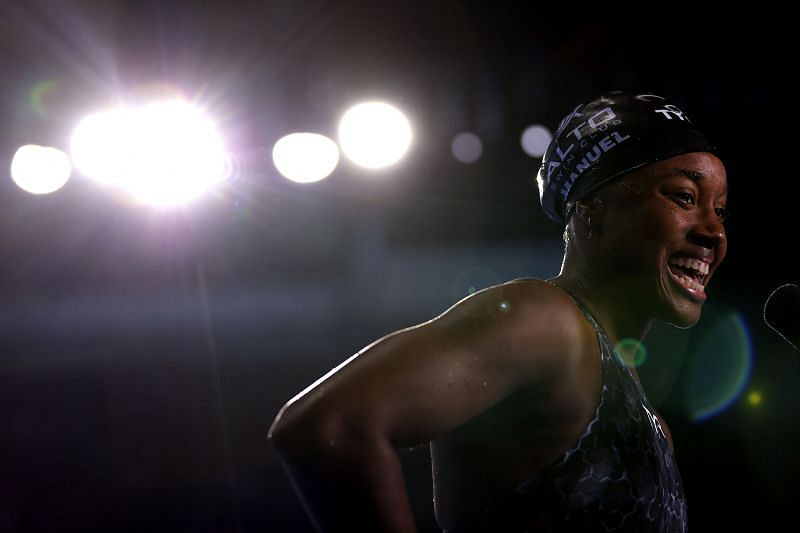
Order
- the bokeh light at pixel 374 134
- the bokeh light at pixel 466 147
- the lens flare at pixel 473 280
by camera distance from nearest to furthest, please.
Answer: the bokeh light at pixel 374 134 → the bokeh light at pixel 466 147 → the lens flare at pixel 473 280

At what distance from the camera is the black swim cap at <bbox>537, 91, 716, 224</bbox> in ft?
5.51


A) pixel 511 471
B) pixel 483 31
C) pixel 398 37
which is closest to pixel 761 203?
pixel 483 31

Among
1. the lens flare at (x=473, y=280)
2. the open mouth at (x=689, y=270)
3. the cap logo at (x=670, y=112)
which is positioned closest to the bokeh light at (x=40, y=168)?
the lens flare at (x=473, y=280)

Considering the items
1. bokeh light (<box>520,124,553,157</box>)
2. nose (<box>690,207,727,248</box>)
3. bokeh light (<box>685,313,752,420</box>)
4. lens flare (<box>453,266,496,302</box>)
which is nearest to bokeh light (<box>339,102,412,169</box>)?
bokeh light (<box>520,124,553,157</box>)

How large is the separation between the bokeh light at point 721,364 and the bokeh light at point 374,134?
247 cm

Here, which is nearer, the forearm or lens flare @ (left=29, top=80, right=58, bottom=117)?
the forearm

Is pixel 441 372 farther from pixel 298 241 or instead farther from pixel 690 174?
pixel 298 241

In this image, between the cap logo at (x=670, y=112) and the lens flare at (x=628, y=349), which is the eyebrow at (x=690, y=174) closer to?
the cap logo at (x=670, y=112)

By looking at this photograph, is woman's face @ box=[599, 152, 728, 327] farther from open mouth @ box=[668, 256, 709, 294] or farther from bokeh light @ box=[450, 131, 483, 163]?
bokeh light @ box=[450, 131, 483, 163]

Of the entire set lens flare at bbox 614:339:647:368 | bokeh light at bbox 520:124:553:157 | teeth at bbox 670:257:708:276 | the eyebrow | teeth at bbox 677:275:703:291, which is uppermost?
bokeh light at bbox 520:124:553:157

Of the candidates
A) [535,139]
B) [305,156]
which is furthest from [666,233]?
[305,156]

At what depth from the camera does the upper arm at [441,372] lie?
105cm

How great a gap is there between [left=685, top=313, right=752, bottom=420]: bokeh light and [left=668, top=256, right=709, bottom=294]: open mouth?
3.11 meters

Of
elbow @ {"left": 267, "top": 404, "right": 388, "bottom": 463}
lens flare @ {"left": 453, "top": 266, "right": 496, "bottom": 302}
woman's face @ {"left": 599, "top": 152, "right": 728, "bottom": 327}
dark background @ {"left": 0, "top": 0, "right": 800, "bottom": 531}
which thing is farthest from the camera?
lens flare @ {"left": 453, "top": 266, "right": 496, "bottom": 302}
